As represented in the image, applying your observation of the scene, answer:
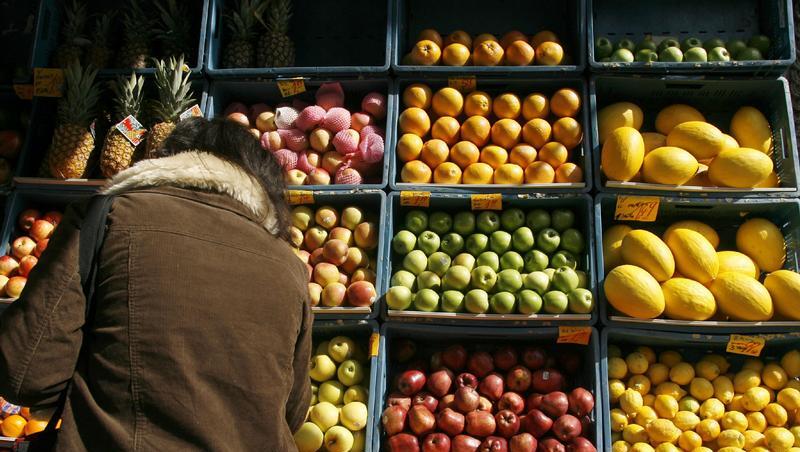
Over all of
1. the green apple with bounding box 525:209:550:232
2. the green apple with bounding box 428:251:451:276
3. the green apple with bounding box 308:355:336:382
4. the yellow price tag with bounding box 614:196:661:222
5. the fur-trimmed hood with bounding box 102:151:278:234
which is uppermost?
the yellow price tag with bounding box 614:196:661:222

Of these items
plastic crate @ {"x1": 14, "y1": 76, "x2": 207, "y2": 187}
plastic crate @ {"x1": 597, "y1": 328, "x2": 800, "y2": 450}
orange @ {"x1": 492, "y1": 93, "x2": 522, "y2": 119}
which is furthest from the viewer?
plastic crate @ {"x1": 14, "y1": 76, "x2": 207, "y2": 187}

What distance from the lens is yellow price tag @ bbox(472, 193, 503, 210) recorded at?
146 inches

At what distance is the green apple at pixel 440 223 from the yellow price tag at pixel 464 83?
2.92ft

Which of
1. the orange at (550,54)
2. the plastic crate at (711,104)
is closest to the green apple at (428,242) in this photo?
the plastic crate at (711,104)

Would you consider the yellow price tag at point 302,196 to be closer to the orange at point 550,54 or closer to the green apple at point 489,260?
the green apple at point 489,260

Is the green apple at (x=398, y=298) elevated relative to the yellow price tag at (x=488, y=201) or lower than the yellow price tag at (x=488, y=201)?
lower

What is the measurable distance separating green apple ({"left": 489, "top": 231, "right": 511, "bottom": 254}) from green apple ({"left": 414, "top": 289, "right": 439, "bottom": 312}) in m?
0.49

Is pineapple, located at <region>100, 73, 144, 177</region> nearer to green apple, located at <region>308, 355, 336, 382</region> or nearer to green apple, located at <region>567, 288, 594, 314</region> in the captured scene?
green apple, located at <region>308, 355, 336, 382</region>

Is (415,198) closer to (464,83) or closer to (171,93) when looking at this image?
(464,83)

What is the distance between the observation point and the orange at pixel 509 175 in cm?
373

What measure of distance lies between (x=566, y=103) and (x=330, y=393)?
226cm

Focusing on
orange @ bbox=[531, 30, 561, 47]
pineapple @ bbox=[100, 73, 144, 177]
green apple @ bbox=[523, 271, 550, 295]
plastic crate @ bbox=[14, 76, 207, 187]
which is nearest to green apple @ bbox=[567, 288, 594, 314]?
green apple @ bbox=[523, 271, 550, 295]

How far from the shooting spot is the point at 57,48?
4.54 m

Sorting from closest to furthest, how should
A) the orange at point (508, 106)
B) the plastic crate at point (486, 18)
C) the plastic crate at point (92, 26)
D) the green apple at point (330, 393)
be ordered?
the green apple at point (330, 393) < the orange at point (508, 106) < the plastic crate at point (92, 26) < the plastic crate at point (486, 18)
